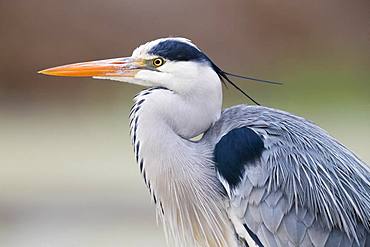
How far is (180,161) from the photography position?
74.4 inches

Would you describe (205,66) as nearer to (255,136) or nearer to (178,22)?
(255,136)

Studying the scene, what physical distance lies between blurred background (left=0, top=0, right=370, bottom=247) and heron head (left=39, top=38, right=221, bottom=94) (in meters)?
2.66

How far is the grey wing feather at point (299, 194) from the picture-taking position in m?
1.79

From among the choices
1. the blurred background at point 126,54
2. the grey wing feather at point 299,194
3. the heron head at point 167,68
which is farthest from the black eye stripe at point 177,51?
the blurred background at point 126,54

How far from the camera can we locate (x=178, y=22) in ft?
20.0

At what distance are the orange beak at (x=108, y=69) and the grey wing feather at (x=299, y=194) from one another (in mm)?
224

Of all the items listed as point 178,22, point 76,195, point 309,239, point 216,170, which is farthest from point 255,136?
point 178,22

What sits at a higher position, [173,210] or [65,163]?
[173,210]

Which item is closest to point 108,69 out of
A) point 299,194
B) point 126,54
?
point 299,194

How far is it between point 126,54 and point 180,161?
4.04 meters

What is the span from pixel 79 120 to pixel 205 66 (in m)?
3.85

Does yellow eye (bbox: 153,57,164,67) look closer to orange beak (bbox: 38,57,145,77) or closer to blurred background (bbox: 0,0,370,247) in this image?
orange beak (bbox: 38,57,145,77)

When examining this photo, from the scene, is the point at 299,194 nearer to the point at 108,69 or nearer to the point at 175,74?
the point at 175,74

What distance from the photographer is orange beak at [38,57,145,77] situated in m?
1.87
